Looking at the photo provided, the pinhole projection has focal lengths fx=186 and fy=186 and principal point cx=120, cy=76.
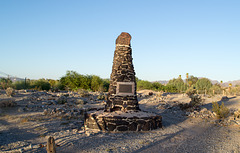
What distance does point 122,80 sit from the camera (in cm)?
959

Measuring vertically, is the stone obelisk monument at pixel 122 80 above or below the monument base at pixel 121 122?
above

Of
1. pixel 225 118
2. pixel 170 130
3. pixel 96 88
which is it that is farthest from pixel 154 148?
pixel 96 88

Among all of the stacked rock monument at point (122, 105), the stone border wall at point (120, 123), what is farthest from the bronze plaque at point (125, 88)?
the stone border wall at point (120, 123)

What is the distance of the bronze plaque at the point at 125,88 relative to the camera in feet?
31.1

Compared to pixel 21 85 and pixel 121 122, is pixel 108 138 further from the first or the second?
pixel 21 85

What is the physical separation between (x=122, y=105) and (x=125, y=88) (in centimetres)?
87

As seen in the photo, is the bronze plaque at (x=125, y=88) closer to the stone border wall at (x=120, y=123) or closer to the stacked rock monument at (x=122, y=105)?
the stacked rock monument at (x=122, y=105)

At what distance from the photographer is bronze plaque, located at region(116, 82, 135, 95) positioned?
9484mm

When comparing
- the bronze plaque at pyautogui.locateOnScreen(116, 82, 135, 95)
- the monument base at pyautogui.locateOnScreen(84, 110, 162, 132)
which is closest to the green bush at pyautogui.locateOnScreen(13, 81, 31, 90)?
the monument base at pyautogui.locateOnScreen(84, 110, 162, 132)

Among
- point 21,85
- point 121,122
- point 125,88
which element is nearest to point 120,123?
point 121,122

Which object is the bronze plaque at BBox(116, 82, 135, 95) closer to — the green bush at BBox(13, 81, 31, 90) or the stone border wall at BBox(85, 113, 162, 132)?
the stone border wall at BBox(85, 113, 162, 132)

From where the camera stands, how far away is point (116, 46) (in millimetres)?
10078

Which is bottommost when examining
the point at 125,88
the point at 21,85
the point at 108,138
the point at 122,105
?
→ the point at 108,138

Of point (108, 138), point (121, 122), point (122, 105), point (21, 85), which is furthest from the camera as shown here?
point (21, 85)
